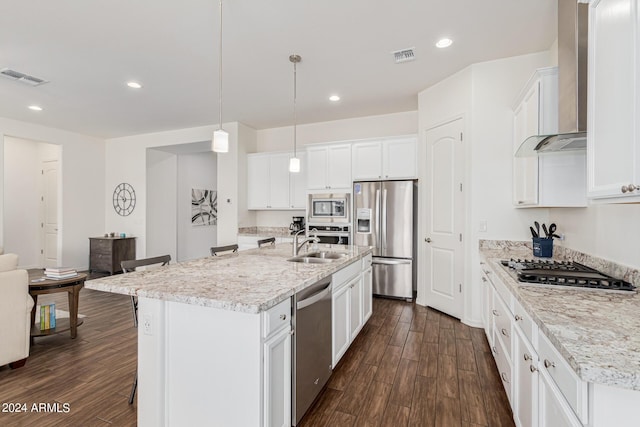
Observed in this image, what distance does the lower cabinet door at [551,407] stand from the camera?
0.97 m

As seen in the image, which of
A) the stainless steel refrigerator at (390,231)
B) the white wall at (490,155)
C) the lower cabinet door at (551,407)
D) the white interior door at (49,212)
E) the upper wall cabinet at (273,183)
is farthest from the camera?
the white interior door at (49,212)

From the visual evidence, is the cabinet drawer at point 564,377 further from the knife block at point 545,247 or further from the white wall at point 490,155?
the white wall at point 490,155

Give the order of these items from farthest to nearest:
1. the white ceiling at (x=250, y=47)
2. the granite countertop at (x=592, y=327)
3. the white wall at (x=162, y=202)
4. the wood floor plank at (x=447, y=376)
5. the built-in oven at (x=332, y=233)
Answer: the white wall at (x=162, y=202), the built-in oven at (x=332, y=233), the white ceiling at (x=250, y=47), the wood floor plank at (x=447, y=376), the granite countertop at (x=592, y=327)

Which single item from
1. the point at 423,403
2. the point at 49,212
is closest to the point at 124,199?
the point at 49,212

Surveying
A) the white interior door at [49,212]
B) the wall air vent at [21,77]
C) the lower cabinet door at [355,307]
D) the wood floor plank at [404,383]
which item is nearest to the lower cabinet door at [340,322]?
the lower cabinet door at [355,307]

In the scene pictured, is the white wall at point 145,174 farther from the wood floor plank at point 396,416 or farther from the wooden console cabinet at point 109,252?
the wood floor plank at point 396,416

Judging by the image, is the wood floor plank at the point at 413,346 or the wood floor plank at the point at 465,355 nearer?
the wood floor plank at the point at 465,355

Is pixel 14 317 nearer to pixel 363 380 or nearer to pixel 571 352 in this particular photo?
pixel 363 380

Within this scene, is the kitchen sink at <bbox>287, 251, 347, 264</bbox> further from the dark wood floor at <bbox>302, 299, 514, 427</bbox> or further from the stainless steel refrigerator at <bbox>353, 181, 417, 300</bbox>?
the stainless steel refrigerator at <bbox>353, 181, 417, 300</bbox>

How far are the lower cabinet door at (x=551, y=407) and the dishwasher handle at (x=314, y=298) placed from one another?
1.16m

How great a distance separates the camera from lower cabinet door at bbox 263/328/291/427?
1.40 meters

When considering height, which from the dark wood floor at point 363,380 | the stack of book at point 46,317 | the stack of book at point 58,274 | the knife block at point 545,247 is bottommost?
the dark wood floor at point 363,380

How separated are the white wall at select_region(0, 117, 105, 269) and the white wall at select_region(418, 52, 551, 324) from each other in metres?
7.51

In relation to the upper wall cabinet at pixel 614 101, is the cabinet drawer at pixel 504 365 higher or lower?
lower
